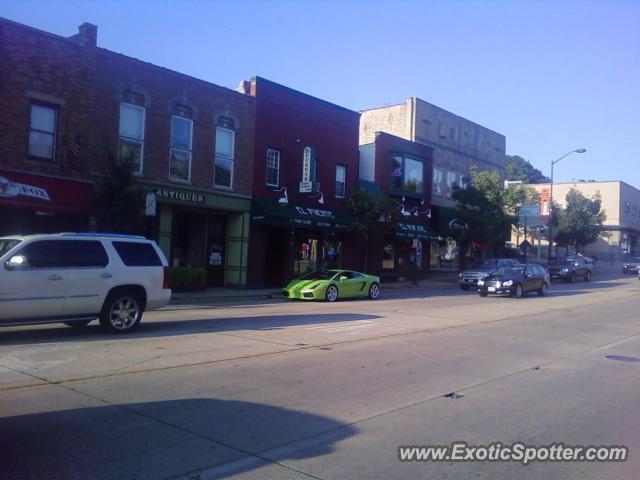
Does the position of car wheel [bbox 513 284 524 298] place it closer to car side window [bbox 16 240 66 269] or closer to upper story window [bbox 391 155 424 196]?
upper story window [bbox 391 155 424 196]

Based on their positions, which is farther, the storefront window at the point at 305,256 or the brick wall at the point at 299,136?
the storefront window at the point at 305,256

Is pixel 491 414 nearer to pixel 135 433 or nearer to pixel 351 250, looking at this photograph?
pixel 135 433

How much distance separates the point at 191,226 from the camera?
24.4 metres

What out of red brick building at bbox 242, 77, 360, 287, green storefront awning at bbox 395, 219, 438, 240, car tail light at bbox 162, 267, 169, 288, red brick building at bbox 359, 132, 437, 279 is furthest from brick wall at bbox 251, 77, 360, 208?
car tail light at bbox 162, 267, 169, 288

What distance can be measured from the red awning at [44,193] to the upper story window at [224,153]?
6.24 m

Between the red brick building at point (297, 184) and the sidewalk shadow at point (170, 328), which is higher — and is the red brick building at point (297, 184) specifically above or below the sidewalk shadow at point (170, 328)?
above

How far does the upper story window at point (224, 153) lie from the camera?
24.5 meters

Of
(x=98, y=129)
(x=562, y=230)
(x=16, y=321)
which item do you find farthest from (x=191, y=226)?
(x=562, y=230)

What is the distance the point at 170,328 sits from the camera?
12.4 meters

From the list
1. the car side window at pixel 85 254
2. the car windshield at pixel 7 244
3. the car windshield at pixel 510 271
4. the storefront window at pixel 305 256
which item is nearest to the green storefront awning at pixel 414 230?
the storefront window at pixel 305 256

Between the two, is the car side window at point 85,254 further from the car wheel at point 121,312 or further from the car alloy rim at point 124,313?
the car alloy rim at point 124,313

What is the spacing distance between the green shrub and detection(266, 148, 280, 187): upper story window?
628 cm

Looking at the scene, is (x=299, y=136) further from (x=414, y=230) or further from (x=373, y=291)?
(x=414, y=230)

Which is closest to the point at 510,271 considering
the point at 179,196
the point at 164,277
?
the point at 179,196
